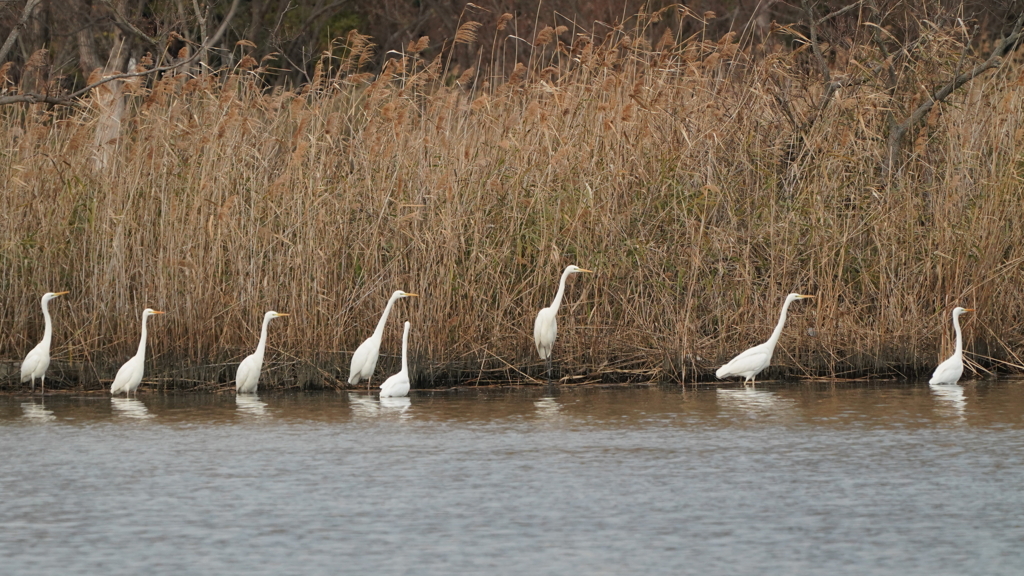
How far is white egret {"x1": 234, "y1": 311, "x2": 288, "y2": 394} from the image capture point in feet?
29.3

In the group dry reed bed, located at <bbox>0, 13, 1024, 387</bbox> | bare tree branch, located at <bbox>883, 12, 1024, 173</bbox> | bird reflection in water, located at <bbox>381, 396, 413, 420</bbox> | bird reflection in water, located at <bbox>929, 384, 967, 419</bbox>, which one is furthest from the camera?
bare tree branch, located at <bbox>883, 12, 1024, 173</bbox>

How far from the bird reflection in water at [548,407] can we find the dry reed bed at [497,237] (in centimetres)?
77

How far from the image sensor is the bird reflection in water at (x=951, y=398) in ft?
26.7

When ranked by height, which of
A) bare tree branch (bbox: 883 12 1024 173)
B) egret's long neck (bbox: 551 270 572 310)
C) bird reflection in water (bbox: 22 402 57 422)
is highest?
bare tree branch (bbox: 883 12 1024 173)

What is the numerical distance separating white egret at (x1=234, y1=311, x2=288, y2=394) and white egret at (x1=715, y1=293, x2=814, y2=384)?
2810 mm

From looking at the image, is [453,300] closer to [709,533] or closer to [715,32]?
[709,533]

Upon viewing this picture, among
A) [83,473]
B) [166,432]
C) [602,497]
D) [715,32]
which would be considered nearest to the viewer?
[602,497]

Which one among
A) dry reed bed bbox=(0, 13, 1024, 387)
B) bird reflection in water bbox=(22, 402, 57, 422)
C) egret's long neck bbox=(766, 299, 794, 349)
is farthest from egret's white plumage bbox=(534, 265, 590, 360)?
bird reflection in water bbox=(22, 402, 57, 422)

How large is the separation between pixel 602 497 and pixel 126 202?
195 inches

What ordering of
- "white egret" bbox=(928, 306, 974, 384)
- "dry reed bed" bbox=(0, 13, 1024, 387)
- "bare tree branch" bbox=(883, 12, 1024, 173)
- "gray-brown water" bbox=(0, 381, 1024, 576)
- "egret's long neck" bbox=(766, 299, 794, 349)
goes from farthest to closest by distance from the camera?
"bare tree branch" bbox=(883, 12, 1024, 173) < "dry reed bed" bbox=(0, 13, 1024, 387) < "egret's long neck" bbox=(766, 299, 794, 349) < "white egret" bbox=(928, 306, 974, 384) < "gray-brown water" bbox=(0, 381, 1024, 576)

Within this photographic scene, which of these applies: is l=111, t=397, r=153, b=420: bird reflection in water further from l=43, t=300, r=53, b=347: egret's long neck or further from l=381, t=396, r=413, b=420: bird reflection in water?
l=381, t=396, r=413, b=420: bird reflection in water

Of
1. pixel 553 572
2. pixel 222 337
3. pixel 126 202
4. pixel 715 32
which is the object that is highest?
pixel 715 32

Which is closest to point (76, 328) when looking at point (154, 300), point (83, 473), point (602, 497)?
point (154, 300)

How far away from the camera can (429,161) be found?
10.0 meters
